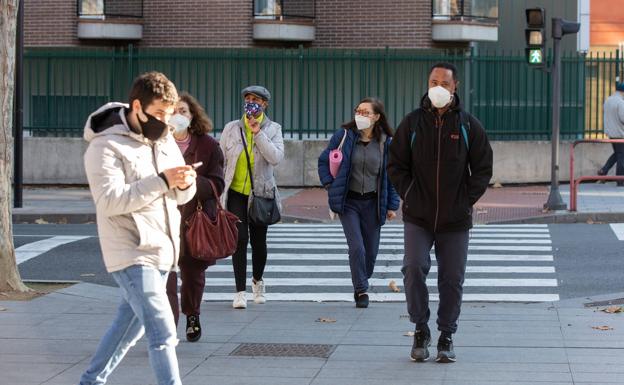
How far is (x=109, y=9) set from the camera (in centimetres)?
2655

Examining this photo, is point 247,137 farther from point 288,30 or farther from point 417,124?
point 288,30

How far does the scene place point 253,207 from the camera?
10469 millimetres

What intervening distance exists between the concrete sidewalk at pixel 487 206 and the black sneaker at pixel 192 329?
32.6ft

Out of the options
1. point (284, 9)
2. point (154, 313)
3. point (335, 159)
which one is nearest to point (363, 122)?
point (335, 159)

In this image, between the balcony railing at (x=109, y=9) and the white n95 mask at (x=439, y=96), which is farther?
the balcony railing at (x=109, y=9)

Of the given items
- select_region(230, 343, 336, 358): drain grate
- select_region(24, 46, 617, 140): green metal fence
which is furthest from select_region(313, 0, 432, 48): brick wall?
select_region(230, 343, 336, 358): drain grate

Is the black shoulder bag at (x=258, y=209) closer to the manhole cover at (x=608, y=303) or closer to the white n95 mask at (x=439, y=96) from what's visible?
the manhole cover at (x=608, y=303)

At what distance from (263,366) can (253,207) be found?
109 inches

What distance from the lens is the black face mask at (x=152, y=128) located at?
610cm

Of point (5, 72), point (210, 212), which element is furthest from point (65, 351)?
point (5, 72)

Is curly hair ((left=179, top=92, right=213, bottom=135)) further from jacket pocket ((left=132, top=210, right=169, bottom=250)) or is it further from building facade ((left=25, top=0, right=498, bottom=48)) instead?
building facade ((left=25, top=0, right=498, bottom=48))

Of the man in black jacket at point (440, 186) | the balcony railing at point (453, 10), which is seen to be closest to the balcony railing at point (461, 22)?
the balcony railing at point (453, 10)

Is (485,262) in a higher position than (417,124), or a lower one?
lower

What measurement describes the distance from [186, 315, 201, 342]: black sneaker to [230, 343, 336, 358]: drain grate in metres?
0.36
